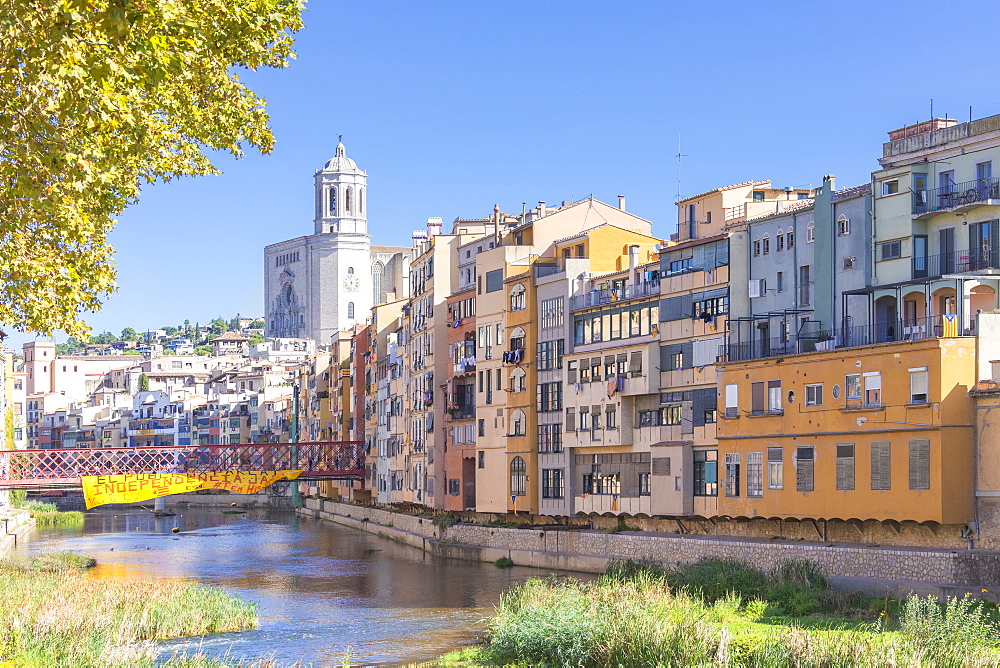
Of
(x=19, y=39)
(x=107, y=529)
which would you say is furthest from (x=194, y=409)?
(x=19, y=39)

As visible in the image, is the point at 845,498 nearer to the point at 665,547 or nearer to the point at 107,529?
the point at 665,547

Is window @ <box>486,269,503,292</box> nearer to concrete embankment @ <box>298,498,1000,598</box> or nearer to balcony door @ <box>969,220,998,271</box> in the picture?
concrete embankment @ <box>298,498,1000,598</box>

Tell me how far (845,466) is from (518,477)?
22.5 metres

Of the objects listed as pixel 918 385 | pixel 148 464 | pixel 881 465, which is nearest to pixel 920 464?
pixel 881 465

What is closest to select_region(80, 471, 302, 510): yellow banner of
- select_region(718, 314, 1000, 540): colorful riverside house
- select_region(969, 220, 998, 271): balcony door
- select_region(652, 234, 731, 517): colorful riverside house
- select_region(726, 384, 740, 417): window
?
select_region(652, 234, 731, 517): colorful riverside house

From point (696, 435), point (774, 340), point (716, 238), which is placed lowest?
point (696, 435)

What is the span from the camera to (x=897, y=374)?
141ft

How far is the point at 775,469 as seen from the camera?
159ft

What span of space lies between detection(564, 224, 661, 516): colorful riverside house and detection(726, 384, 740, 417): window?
552cm

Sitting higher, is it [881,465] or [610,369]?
[610,369]

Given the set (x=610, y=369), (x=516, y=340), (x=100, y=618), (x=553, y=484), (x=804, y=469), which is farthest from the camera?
(x=516, y=340)

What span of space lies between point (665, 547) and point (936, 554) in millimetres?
13242

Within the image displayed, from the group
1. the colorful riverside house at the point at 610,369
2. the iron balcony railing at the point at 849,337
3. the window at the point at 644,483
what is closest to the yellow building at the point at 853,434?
the iron balcony railing at the point at 849,337

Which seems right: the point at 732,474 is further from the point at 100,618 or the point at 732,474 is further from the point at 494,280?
the point at 100,618
